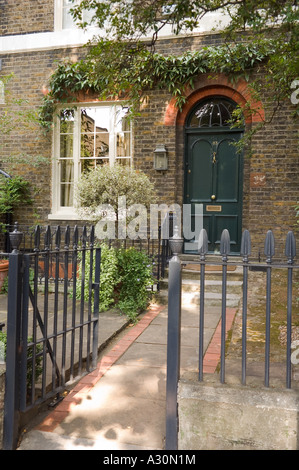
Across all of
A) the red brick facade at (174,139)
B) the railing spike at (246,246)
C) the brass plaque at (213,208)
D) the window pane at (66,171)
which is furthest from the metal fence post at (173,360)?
the window pane at (66,171)

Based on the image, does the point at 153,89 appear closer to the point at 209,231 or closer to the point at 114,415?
the point at 209,231

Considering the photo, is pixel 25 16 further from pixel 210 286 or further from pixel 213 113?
pixel 210 286

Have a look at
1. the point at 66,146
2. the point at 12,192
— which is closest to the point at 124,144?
the point at 66,146

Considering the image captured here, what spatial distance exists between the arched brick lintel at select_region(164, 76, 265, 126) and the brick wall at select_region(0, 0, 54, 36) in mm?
3423

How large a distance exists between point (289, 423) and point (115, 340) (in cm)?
262

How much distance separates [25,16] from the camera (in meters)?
9.06

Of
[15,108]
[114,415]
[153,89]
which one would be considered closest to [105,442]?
[114,415]

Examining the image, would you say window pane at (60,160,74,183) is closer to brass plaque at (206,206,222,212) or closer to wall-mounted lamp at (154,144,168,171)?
wall-mounted lamp at (154,144,168,171)

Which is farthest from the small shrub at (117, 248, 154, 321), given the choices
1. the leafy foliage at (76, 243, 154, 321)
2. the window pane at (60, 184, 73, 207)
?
the window pane at (60, 184, 73, 207)

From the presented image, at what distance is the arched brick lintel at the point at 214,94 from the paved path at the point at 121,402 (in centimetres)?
477

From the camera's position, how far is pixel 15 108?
9133mm

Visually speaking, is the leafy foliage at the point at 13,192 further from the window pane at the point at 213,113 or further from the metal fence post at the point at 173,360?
the metal fence post at the point at 173,360

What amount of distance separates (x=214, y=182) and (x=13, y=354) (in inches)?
251

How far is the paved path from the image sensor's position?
2564 millimetres
